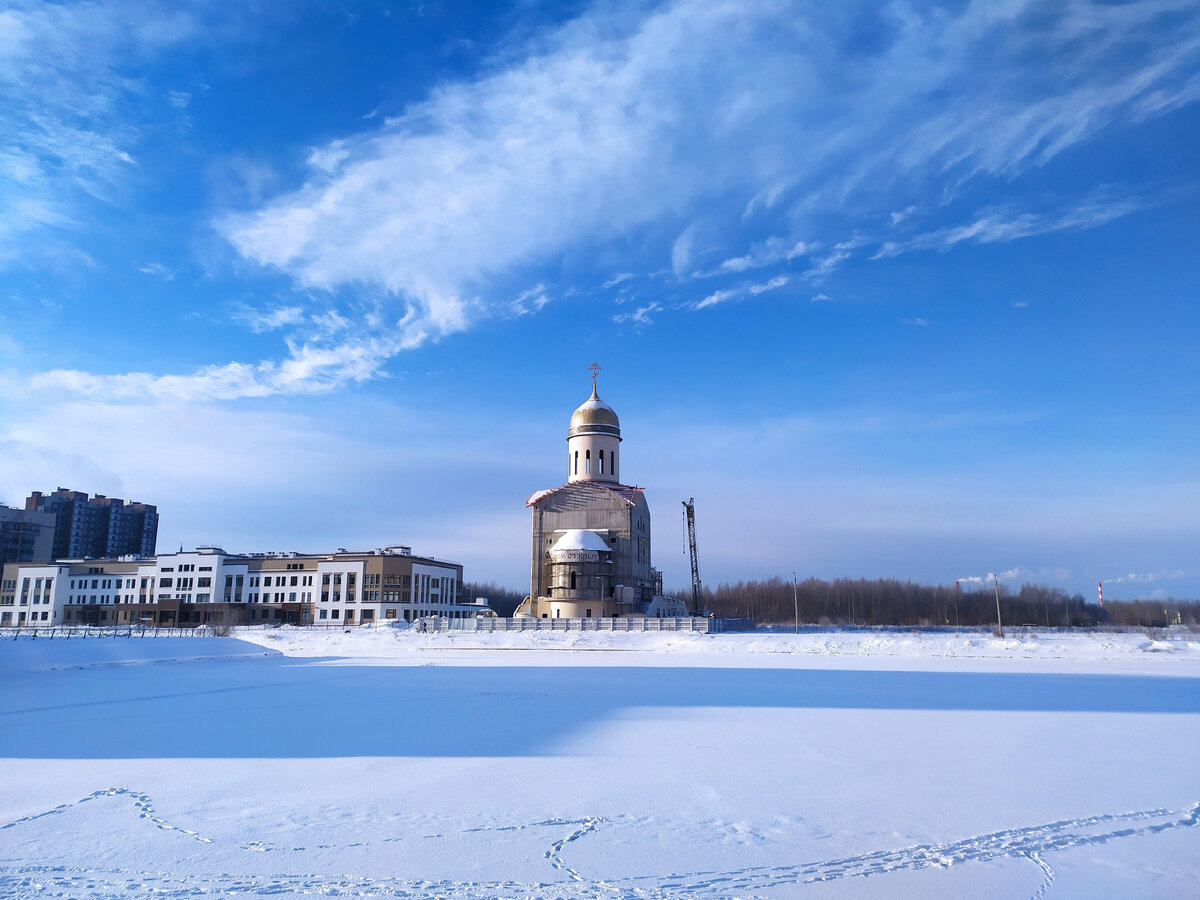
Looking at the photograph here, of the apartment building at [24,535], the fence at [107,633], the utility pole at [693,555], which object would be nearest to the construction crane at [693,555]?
the utility pole at [693,555]

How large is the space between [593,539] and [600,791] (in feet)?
147

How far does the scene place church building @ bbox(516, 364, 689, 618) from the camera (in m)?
52.7

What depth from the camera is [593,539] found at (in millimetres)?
53531

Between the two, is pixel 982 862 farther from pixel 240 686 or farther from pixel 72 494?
pixel 72 494

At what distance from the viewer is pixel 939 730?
13008 mm

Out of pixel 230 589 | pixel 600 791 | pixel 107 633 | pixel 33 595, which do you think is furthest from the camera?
pixel 33 595

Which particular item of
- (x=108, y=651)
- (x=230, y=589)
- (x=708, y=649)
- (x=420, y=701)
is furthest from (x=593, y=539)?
(x=230, y=589)

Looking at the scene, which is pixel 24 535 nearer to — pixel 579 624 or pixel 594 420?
pixel 594 420

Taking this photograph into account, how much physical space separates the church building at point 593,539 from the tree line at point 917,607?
40.8 meters

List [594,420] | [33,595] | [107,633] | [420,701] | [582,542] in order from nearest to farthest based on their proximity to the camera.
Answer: [420,701] → [107,633] → [582,542] → [594,420] → [33,595]

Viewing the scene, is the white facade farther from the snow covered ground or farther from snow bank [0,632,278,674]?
the snow covered ground

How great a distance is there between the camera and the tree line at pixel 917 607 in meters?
95.2

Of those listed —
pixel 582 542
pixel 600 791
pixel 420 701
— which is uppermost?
pixel 582 542

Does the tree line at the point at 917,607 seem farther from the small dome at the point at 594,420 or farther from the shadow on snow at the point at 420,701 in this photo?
the shadow on snow at the point at 420,701
